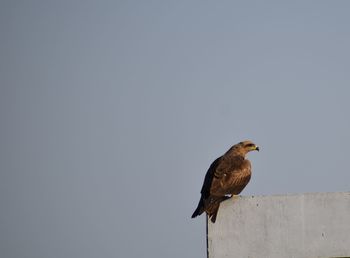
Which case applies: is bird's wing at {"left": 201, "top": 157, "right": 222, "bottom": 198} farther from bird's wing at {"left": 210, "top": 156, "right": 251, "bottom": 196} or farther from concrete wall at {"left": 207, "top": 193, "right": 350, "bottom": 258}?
concrete wall at {"left": 207, "top": 193, "right": 350, "bottom": 258}

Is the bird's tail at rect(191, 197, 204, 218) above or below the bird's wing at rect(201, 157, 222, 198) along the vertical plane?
below

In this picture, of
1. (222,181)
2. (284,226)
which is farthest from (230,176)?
(284,226)

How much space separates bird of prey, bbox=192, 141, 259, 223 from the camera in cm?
1311

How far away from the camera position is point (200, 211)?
1314cm

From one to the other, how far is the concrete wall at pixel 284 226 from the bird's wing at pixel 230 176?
0.92 meters

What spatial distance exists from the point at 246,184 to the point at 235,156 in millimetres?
991

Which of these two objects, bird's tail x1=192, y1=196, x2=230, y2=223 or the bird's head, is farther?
the bird's head

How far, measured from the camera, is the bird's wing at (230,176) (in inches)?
545

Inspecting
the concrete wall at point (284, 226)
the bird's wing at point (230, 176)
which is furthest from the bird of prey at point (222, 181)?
the concrete wall at point (284, 226)

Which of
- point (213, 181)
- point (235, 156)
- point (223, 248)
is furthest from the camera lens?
point (235, 156)

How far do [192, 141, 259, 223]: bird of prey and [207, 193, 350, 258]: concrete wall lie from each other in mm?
335

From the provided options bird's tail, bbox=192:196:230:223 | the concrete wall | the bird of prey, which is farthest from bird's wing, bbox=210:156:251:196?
the concrete wall

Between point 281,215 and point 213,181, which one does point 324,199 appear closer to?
point 281,215

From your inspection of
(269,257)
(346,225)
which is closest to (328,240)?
(346,225)
